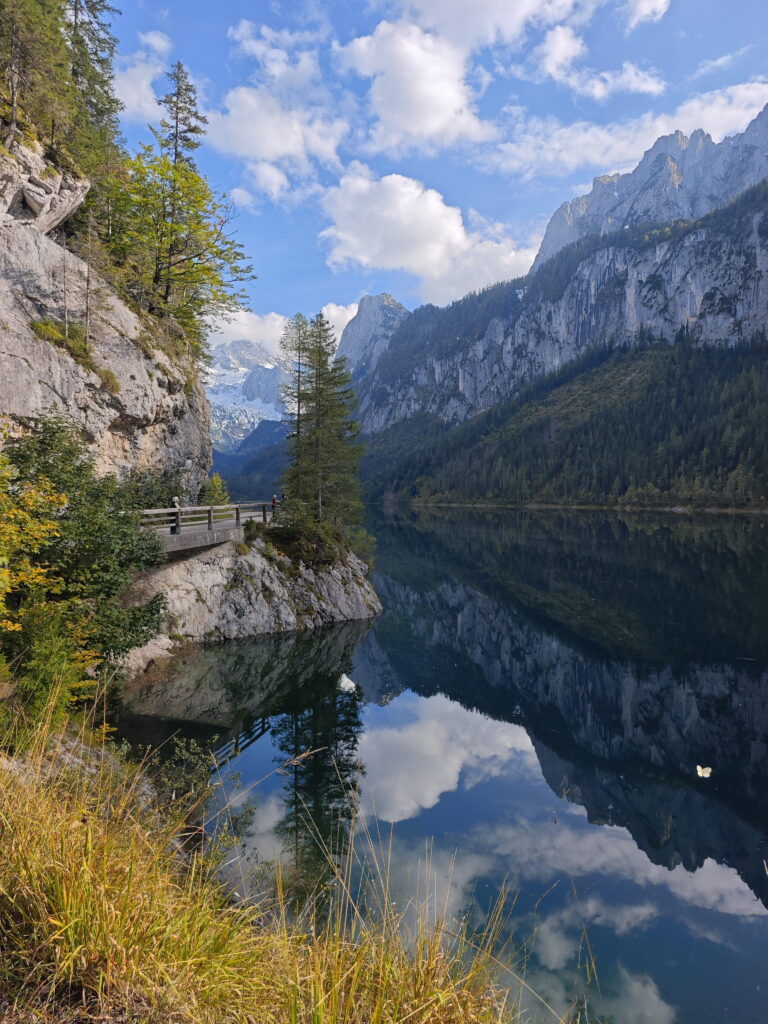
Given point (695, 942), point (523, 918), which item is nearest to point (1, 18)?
point (523, 918)

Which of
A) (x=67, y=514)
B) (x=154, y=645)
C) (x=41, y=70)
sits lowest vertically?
(x=154, y=645)

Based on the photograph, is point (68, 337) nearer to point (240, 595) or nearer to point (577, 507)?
point (240, 595)

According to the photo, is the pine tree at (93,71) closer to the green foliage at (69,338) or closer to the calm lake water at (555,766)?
the green foliage at (69,338)

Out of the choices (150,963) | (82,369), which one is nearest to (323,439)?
(82,369)

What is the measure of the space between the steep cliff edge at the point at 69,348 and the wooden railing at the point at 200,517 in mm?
2664

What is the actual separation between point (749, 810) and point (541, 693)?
8663mm

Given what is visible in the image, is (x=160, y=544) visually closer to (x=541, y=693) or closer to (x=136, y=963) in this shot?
(x=136, y=963)

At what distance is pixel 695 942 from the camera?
8.40 m

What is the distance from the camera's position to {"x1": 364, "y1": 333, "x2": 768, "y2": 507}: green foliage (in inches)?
4776

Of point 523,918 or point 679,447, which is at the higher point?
point 679,447

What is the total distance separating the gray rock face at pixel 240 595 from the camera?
1998cm

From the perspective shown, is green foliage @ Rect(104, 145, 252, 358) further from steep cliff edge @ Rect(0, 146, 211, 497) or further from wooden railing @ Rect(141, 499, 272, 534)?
wooden railing @ Rect(141, 499, 272, 534)

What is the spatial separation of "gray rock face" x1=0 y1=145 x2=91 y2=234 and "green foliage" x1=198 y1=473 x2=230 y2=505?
1439 cm

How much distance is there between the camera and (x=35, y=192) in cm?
2191
